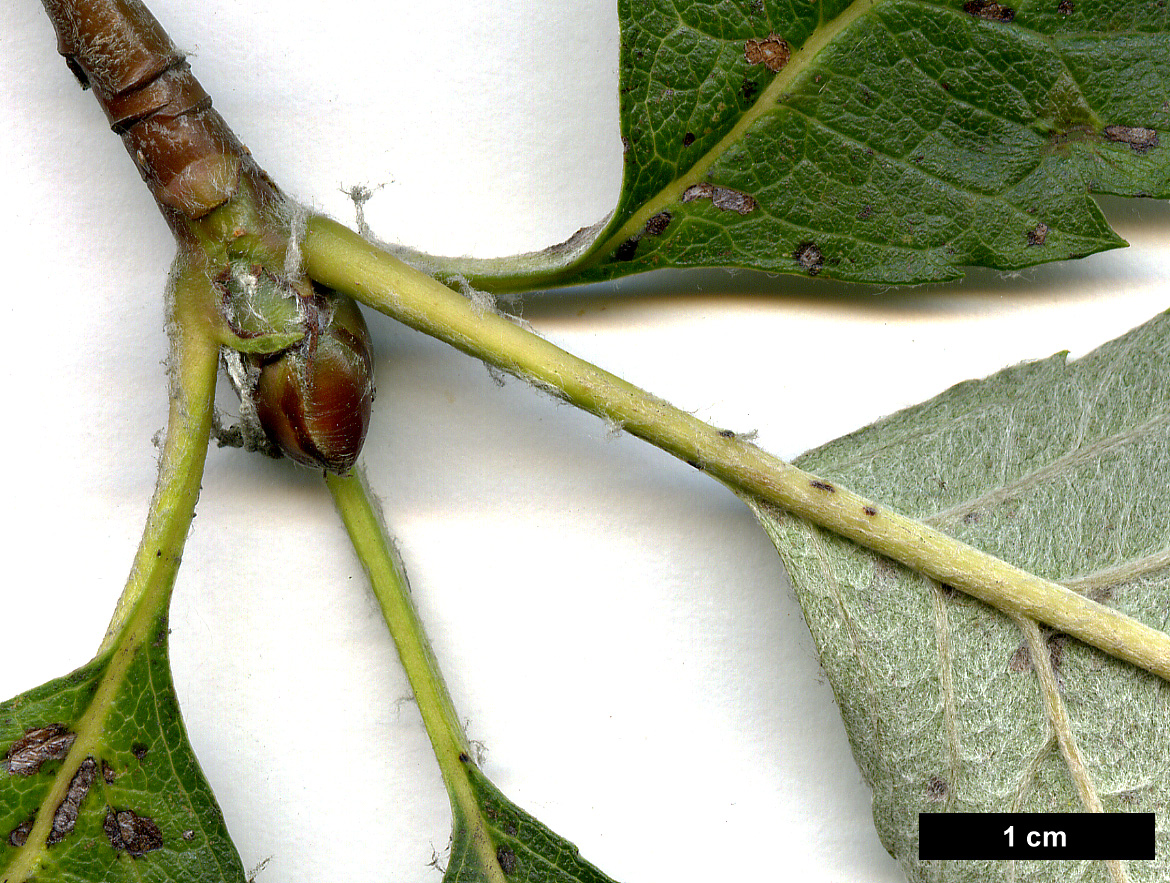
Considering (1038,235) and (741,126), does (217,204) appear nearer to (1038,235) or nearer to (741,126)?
(741,126)

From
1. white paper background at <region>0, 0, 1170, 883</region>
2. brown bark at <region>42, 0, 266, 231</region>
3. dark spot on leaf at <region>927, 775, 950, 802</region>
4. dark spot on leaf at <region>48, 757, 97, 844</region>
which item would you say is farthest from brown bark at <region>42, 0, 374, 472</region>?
dark spot on leaf at <region>927, 775, 950, 802</region>

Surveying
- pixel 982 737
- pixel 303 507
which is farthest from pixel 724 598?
pixel 303 507

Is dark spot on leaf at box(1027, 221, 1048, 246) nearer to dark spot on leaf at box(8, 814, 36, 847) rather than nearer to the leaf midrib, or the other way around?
the leaf midrib

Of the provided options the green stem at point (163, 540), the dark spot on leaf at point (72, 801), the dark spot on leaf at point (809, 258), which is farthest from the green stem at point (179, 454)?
the dark spot on leaf at point (809, 258)

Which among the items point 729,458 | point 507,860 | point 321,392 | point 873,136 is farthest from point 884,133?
point 507,860

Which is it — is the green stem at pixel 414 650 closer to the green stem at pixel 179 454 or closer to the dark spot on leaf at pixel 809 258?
the green stem at pixel 179 454
